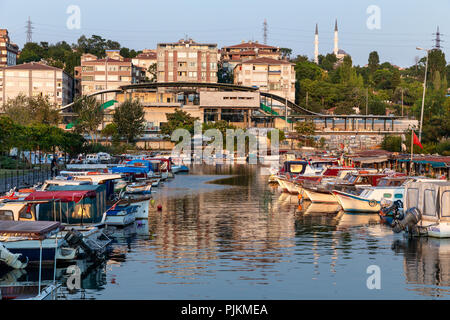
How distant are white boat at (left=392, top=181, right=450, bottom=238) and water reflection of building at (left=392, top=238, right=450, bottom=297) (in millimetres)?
525

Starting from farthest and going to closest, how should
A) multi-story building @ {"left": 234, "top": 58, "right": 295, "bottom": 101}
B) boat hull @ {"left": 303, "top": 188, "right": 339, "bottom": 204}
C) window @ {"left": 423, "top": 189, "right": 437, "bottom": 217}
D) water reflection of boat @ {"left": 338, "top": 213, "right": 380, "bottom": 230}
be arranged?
multi-story building @ {"left": 234, "top": 58, "right": 295, "bottom": 101}
boat hull @ {"left": 303, "top": 188, "right": 339, "bottom": 204}
water reflection of boat @ {"left": 338, "top": 213, "right": 380, "bottom": 230}
window @ {"left": 423, "top": 189, "right": 437, "bottom": 217}

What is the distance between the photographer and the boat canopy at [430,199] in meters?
32.5

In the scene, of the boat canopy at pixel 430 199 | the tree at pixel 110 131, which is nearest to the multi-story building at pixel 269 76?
the tree at pixel 110 131

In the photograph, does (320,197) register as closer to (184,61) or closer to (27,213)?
(27,213)

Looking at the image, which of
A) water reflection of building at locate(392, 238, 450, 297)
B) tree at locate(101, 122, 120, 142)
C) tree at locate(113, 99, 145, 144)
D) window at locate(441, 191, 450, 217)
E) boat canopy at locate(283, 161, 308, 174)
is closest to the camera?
water reflection of building at locate(392, 238, 450, 297)

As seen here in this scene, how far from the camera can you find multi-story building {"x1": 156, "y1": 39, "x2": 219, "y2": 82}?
17312cm

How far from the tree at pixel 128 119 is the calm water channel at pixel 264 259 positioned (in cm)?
8805

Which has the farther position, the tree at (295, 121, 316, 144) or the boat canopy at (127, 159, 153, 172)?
the tree at (295, 121, 316, 144)

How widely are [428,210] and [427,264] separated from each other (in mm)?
6013

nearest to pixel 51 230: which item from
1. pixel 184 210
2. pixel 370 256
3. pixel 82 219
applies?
pixel 82 219

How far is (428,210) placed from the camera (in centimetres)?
3338

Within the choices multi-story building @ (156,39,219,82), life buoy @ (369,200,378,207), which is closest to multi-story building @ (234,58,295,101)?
multi-story building @ (156,39,219,82)

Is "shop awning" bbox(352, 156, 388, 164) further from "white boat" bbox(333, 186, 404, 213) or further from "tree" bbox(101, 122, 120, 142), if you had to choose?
"tree" bbox(101, 122, 120, 142)

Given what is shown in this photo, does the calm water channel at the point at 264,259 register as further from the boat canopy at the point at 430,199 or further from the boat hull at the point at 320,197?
the boat hull at the point at 320,197
